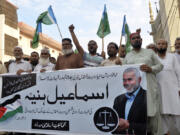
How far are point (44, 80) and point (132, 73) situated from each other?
1652 mm

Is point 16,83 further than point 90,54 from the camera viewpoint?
No

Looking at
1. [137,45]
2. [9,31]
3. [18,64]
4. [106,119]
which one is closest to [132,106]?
[106,119]

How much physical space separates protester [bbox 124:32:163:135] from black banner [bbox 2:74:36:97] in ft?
6.21

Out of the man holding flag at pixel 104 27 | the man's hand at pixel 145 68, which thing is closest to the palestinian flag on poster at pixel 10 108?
the man's hand at pixel 145 68

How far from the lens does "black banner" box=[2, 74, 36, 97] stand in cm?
381

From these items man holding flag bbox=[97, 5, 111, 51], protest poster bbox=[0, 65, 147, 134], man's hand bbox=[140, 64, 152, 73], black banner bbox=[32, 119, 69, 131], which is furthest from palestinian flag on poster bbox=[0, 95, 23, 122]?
man holding flag bbox=[97, 5, 111, 51]

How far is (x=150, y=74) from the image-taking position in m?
3.03

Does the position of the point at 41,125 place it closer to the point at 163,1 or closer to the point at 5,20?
the point at 163,1

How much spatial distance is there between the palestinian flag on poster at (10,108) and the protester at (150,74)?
87.9 inches

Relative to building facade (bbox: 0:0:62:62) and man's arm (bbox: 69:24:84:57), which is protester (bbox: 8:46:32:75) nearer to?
man's arm (bbox: 69:24:84:57)

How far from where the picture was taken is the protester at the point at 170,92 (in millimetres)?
3203

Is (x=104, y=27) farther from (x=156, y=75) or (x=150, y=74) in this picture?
(x=150, y=74)

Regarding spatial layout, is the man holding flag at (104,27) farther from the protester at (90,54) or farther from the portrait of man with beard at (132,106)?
the portrait of man with beard at (132,106)

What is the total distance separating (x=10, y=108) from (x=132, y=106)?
2.36 meters
